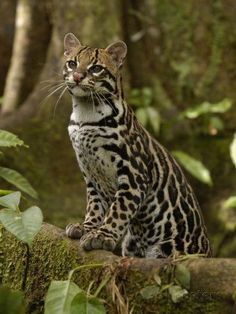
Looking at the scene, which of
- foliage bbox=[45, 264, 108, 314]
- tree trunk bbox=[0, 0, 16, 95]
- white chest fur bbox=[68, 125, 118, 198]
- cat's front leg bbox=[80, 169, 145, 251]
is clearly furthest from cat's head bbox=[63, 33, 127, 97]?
tree trunk bbox=[0, 0, 16, 95]

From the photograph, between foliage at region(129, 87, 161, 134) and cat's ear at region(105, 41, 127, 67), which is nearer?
cat's ear at region(105, 41, 127, 67)

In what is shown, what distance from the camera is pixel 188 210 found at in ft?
23.7

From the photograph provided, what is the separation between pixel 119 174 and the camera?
6.68 metres

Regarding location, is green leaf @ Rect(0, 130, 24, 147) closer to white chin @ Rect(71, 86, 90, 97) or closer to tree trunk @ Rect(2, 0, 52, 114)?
white chin @ Rect(71, 86, 90, 97)

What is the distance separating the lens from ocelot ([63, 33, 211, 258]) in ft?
21.5

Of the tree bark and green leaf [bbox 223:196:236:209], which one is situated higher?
the tree bark

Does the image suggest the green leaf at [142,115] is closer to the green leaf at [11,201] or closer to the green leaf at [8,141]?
the green leaf at [8,141]

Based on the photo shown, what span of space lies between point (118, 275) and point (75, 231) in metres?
1.07

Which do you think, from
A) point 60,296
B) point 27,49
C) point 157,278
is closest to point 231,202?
point 27,49

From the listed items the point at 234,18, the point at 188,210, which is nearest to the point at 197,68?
the point at 234,18

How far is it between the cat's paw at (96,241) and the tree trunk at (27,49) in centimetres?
628

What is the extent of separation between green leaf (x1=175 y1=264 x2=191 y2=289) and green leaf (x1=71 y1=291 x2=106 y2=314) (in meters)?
0.49

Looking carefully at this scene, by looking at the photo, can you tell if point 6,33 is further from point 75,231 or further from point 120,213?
point 75,231

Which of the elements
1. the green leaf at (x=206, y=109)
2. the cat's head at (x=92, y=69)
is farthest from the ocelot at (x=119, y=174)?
the green leaf at (x=206, y=109)
